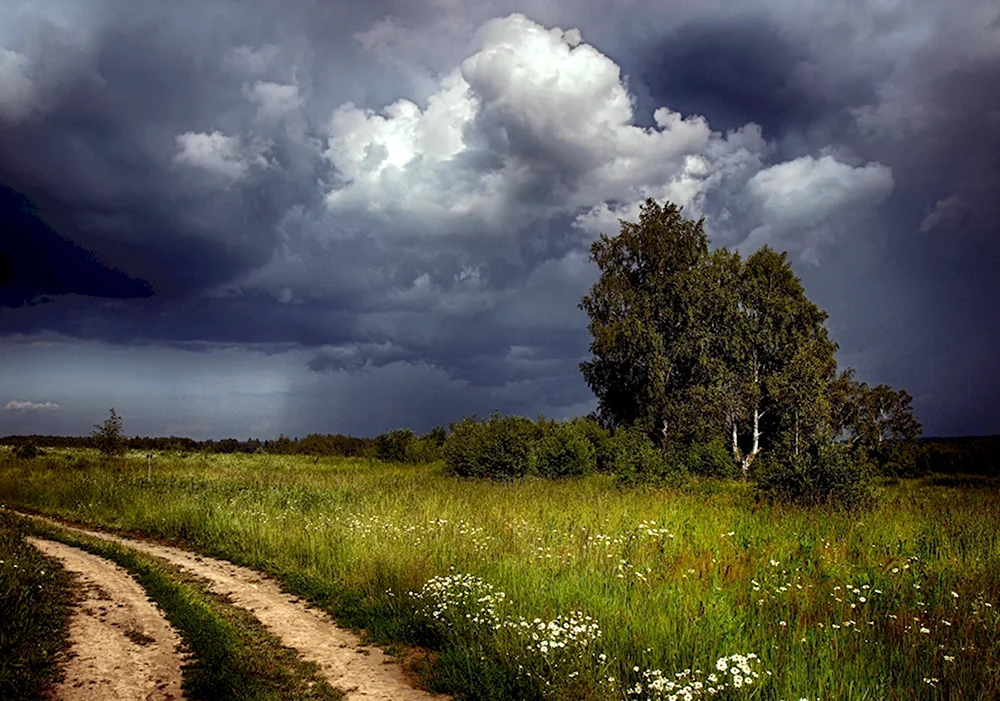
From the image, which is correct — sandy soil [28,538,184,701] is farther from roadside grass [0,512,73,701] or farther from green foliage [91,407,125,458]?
green foliage [91,407,125,458]

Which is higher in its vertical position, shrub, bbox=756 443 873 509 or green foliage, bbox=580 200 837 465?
green foliage, bbox=580 200 837 465

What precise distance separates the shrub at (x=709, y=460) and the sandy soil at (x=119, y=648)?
27.9 metres

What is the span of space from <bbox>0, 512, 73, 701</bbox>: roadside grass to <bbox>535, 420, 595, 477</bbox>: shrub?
20.4 m

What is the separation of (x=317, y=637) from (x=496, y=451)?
19807mm

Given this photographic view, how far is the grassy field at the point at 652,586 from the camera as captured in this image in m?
6.13

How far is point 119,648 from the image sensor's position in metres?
7.88

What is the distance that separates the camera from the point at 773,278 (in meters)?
39.2

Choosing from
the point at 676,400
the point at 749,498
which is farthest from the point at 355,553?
the point at 676,400

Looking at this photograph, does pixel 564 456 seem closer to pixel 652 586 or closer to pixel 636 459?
pixel 636 459

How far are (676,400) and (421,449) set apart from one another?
27.3 metres

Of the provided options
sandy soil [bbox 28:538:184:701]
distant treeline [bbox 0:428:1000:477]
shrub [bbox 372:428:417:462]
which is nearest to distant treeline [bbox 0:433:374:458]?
distant treeline [bbox 0:428:1000:477]

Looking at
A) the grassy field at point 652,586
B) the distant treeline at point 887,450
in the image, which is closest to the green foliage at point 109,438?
the distant treeline at point 887,450

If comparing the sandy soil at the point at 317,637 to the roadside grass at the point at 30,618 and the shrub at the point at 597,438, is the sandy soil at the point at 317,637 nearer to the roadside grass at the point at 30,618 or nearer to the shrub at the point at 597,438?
the roadside grass at the point at 30,618

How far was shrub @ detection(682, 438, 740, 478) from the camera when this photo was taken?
32.8m
